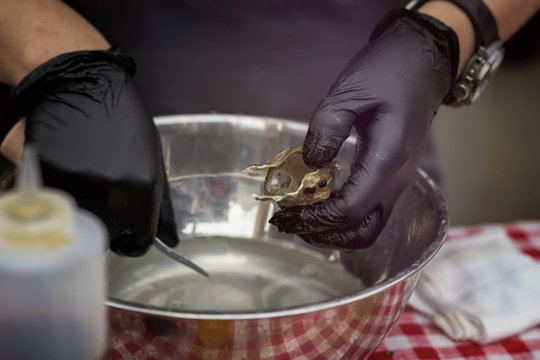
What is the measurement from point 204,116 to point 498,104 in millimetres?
2061

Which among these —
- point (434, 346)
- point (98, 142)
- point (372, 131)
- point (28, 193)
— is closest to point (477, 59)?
point (372, 131)

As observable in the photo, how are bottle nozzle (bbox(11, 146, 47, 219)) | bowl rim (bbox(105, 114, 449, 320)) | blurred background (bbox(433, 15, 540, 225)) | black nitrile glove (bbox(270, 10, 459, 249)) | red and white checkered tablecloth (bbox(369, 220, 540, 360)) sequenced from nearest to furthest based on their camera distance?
bottle nozzle (bbox(11, 146, 47, 219)) → bowl rim (bbox(105, 114, 449, 320)) → black nitrile glove (bbox(270, 10, 459, 249)) → red and white checkered tablecloth (bbox(369, 220, 540, 360)) → blurred background (bbox(433, 15, 540, 225))

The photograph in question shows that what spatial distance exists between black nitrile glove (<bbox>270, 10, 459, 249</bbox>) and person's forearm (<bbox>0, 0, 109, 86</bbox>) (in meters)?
0.32

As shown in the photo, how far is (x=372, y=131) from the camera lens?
541 millimetres

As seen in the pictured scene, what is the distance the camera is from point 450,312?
2.19 ft

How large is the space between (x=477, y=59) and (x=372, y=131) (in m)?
0.24

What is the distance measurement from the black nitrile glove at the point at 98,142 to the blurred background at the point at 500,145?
1324 mm

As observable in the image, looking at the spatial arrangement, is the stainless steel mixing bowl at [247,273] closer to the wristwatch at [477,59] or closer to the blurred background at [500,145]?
the wristwatch at [477,59]

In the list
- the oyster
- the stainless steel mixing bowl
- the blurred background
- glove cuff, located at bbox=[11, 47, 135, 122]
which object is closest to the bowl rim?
the stainless steel mixing bowl

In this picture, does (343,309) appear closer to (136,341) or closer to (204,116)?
(136,341)

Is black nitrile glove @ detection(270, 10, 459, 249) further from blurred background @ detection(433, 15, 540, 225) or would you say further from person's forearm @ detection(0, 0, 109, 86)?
blurred background @ detection(433, 15, 540, 225)

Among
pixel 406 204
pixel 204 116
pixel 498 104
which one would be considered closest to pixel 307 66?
pixel 204 116

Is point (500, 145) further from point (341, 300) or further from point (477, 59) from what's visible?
point (341, 300)

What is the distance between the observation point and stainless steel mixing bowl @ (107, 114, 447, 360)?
387mm
